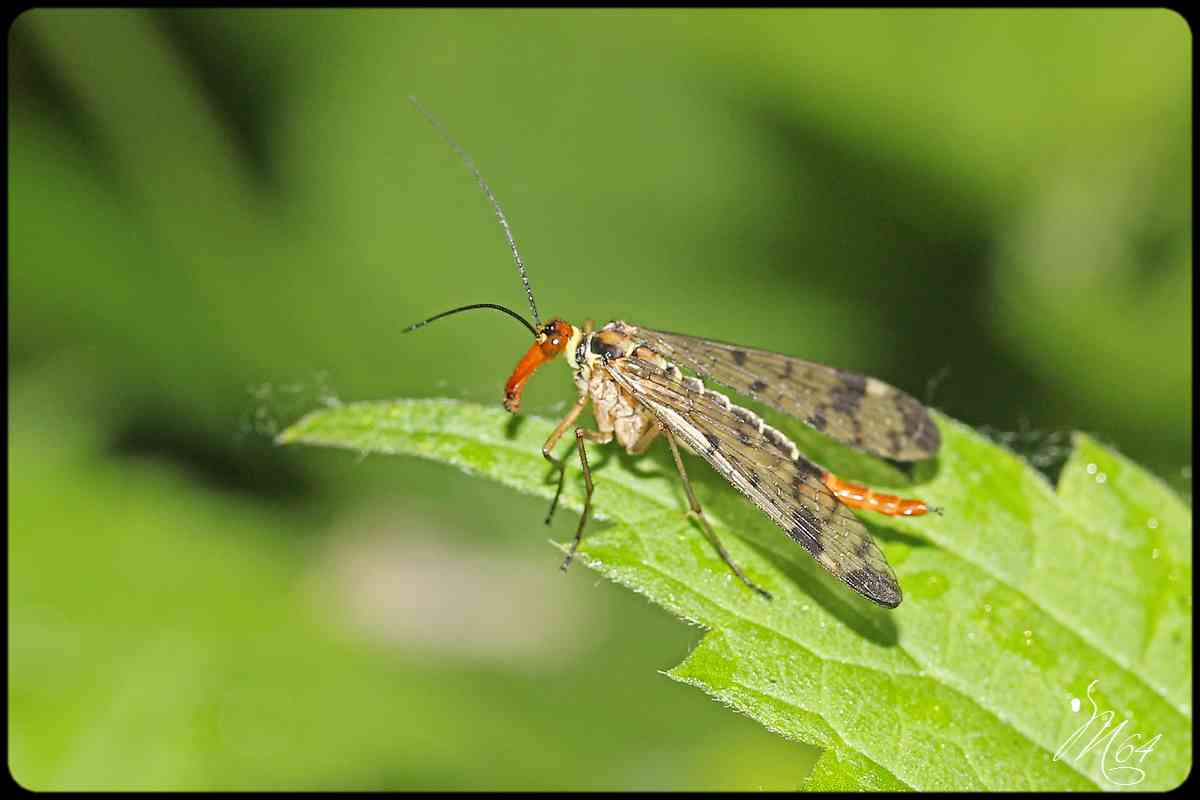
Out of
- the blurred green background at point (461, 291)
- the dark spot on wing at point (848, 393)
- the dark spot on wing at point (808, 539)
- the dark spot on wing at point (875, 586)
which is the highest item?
the dark spot on wing at point (848, 393)

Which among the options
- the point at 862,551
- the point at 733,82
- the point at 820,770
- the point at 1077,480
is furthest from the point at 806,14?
the point at 820,770

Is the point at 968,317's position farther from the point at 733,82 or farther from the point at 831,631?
the point at 831,631

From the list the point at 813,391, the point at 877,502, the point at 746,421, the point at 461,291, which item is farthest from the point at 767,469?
the point at 461,291

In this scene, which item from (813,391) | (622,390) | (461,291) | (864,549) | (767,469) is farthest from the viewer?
(461,291)

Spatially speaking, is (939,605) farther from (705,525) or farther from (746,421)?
(746,421)

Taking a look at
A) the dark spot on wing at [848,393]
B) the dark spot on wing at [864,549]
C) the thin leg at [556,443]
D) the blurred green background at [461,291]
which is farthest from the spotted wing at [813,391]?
the blurred green background at [461,291]

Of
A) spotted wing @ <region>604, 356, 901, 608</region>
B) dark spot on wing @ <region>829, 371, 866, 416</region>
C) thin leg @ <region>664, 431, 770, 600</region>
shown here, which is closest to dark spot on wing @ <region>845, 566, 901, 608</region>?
spotted wing @ <region>604, 356, 901, 608</region>

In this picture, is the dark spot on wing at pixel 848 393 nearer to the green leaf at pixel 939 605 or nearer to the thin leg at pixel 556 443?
the green leaf at pixel 939 605
